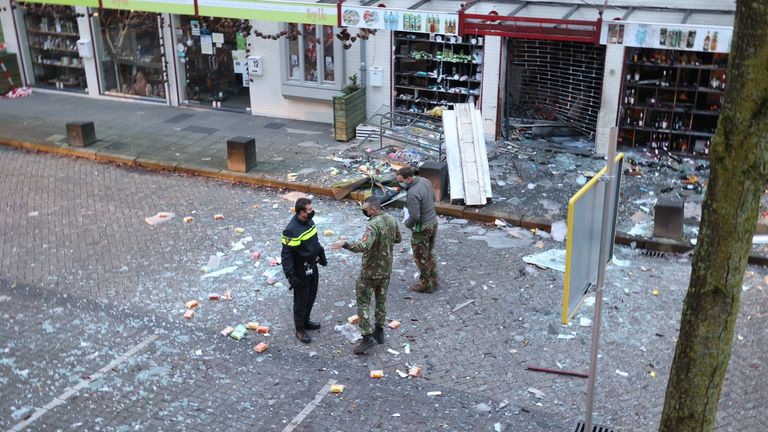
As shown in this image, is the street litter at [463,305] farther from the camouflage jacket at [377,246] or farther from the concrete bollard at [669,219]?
the concrete bollard at [669,219]

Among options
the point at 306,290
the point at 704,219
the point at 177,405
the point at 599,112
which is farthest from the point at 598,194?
the point at 599,112

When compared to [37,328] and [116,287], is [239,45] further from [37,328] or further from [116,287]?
[37,328]

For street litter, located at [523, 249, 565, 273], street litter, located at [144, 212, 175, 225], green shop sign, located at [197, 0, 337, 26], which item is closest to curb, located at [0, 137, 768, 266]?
street litter, located at [523, 249, 565, 273]

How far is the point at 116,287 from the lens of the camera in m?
10.3

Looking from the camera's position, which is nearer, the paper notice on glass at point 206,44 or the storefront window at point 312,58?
the storefront window at point 312,58

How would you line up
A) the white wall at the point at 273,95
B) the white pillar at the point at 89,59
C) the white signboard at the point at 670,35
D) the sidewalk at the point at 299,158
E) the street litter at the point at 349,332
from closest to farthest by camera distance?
the street litter at the point at 349,332
the white signboard at the point at 670,35
the sidewalk at the point at 299,158
the white wall at the point at 273,95
the white pillar at the point at 89,59

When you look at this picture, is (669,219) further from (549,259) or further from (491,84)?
(491,84)

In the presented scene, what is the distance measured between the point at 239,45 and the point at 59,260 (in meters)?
8.04

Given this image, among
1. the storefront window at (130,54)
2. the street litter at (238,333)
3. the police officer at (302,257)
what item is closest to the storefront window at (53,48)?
the storefront window at (130,54)

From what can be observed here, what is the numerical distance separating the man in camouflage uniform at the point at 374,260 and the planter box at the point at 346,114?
732cm

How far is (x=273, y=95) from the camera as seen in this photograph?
17.7m

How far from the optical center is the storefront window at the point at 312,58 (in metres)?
16.5

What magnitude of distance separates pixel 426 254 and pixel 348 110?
662cm

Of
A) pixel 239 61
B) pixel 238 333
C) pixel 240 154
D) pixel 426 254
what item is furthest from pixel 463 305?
pixel 239 61
